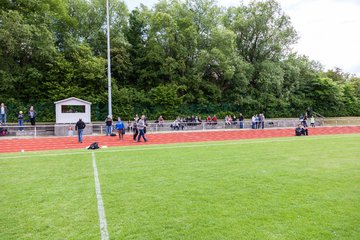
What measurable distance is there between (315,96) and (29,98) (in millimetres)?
42467

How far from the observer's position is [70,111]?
1019 inches

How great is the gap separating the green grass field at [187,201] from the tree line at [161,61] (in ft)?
81.7

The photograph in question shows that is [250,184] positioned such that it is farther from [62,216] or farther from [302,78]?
[302,78]

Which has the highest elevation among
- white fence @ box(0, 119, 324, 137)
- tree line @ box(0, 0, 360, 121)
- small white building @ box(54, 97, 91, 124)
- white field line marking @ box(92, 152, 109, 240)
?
tree line @ box(0, 0, 360, 121)

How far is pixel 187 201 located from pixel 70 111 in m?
22.5

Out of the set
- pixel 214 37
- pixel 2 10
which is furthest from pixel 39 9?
pixel 214 37

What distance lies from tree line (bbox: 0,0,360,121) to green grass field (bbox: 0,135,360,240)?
2489cm

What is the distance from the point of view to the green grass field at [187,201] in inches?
174

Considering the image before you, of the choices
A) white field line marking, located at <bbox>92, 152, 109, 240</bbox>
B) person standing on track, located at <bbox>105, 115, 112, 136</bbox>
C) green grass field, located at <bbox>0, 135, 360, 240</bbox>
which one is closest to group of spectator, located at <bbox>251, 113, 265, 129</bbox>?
person standing on track, located at <bbox>105, 115, 112, 136</bbox>

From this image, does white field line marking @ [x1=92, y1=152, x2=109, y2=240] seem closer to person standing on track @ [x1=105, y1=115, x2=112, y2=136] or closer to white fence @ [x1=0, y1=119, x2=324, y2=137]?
person standing on track @ [x1=105, y1=115, x2=112, y2=136]

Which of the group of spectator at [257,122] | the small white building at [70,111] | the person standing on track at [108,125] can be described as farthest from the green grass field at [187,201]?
the group of spectator at [257,122]

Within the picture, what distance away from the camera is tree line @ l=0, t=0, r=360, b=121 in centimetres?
3189

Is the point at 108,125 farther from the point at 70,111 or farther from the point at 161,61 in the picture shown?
the point at 161,61

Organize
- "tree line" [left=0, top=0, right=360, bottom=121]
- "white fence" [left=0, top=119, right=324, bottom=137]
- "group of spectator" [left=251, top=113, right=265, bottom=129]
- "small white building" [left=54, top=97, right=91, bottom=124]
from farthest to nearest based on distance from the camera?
"group of spectator" [left=251, top=113, right=265, bottom=129] < "tree line" [left=0, top=0, right=360, bottom=121] < "small white building" [left=54, top=97, right=91, bottom=124] < "white fence" [left=0, top=119, right=324, bottom=137]
